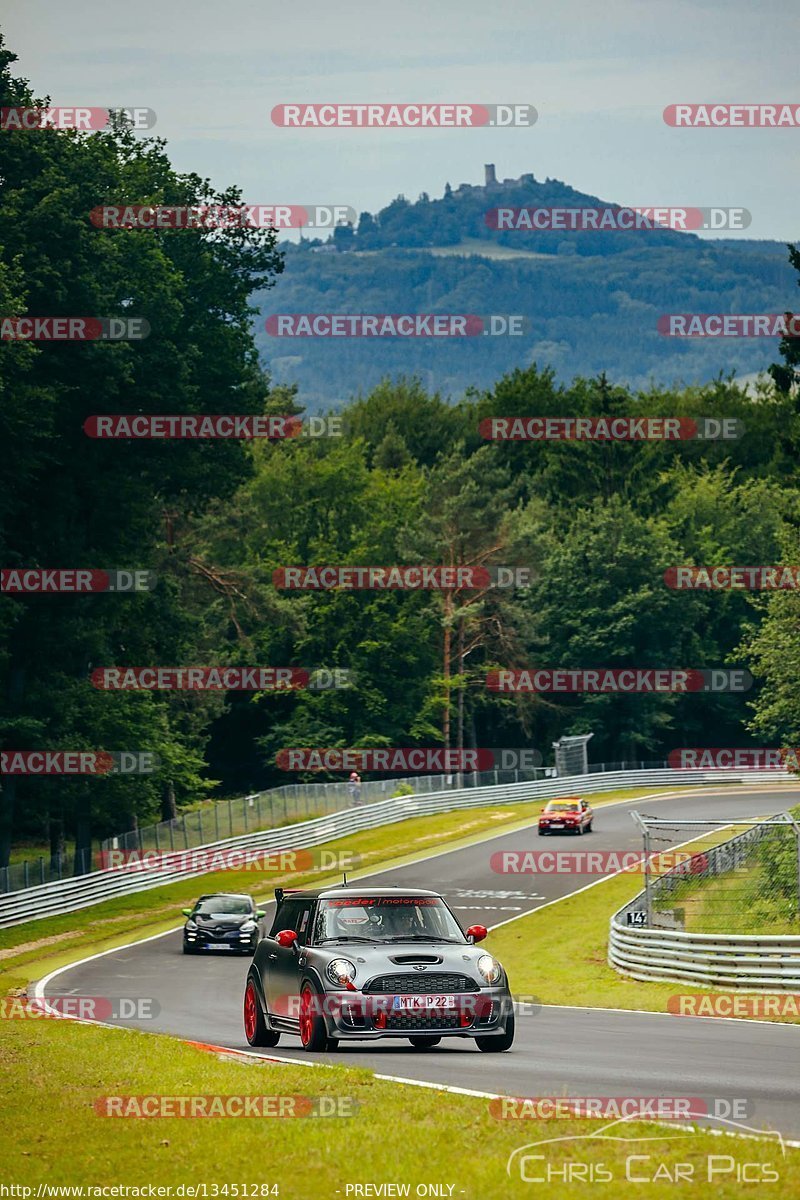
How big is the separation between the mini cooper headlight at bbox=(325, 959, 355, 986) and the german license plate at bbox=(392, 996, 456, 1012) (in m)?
0.48

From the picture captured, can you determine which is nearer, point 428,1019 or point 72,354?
point 428,1019

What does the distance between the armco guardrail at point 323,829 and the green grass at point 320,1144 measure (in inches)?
1271

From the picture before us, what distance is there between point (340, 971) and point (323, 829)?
153ft

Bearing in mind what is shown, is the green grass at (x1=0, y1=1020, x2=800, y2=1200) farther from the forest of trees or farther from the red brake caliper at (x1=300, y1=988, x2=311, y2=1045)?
the forest of trees

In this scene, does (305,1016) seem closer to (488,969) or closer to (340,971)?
(340,971)

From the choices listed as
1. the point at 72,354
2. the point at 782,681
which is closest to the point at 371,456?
the point at 782,681

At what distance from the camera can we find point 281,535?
327 ft

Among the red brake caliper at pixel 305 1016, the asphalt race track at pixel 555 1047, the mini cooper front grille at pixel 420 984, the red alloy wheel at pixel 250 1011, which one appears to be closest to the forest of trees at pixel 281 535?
the asphalt race track at pixel 555 1047

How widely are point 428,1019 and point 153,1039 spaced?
4430 millimetres

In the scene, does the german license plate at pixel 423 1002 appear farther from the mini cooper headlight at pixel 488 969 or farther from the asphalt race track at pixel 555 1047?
the asphalt race track at pixel 555 1047

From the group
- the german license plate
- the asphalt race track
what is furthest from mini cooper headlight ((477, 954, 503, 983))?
the asphalt race track

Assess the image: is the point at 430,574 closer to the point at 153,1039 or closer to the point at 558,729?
the point at 558,729

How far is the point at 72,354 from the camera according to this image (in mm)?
46875

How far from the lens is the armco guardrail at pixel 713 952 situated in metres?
24.9
